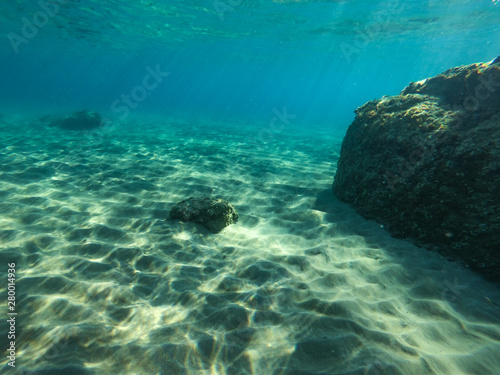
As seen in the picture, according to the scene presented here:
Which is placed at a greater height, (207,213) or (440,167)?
(440,167)

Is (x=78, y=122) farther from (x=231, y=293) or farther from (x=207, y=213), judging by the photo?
(x=231, y=293)

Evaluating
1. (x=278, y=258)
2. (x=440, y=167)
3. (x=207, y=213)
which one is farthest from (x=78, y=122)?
(x=440, y=167)

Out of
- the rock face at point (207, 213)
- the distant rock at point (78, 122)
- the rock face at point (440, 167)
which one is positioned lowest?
the distant rock at point (78, 122)

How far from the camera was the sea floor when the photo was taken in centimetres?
253

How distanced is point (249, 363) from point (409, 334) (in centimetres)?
178

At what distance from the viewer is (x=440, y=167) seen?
432 cm

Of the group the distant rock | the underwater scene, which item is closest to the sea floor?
the underwater scene

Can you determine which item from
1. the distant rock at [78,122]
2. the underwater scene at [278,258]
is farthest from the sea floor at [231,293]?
the distant rock at [78,122]

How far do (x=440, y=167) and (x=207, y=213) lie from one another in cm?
428

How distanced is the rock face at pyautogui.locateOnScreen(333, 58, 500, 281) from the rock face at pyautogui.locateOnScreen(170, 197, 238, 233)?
118 inches

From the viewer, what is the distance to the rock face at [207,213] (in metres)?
5.21

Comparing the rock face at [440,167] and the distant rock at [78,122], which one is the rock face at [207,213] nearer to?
the rock face at [440,167]

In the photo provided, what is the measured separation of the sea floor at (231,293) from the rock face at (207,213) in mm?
191

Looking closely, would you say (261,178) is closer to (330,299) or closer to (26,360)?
(330,299)
